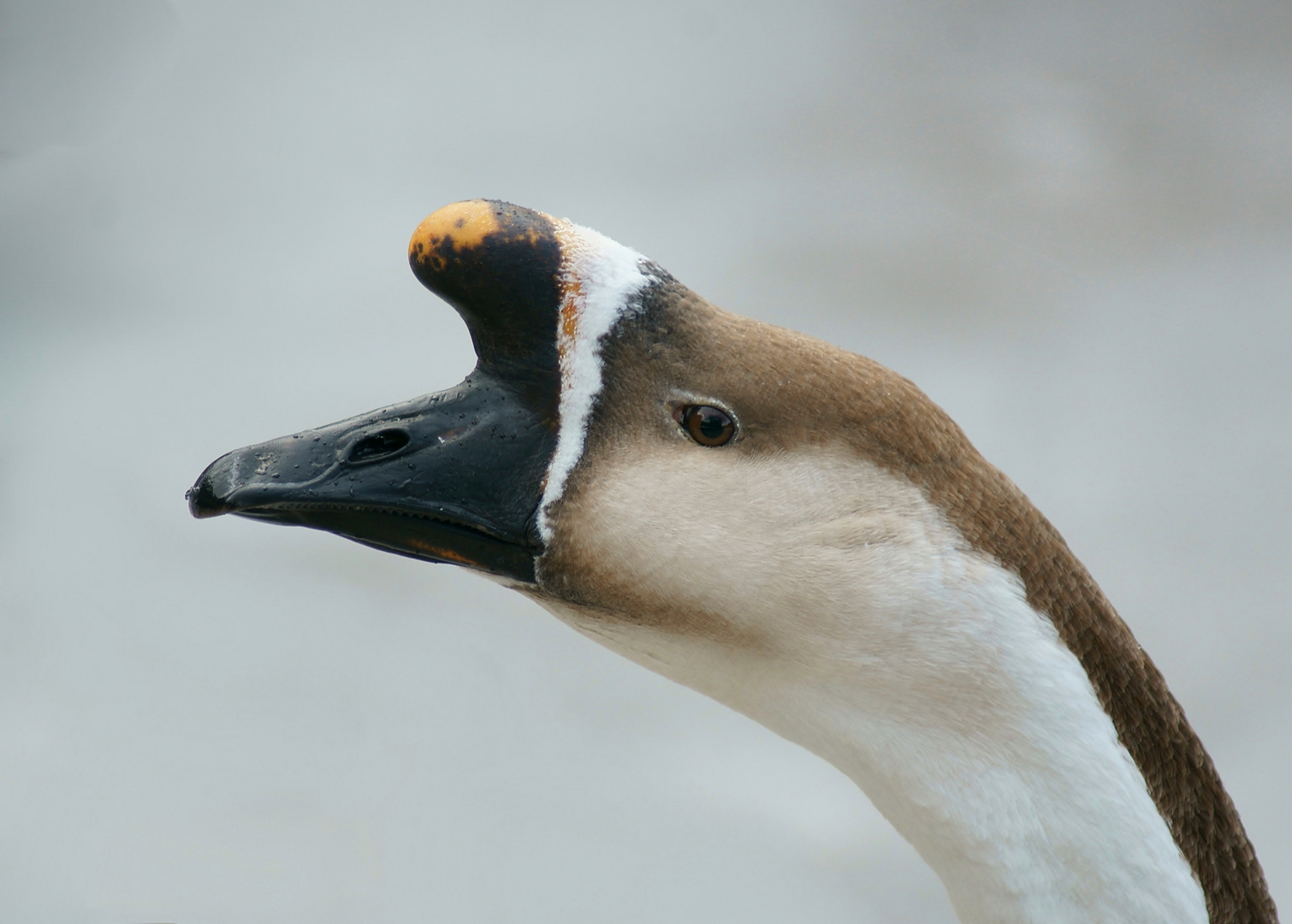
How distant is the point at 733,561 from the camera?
0.63 meters

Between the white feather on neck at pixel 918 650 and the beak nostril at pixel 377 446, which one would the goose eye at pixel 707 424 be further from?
the beak nostril at pixel 377 446

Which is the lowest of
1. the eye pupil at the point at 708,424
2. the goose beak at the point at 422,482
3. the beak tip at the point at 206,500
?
the beak tip at the point at 206,500

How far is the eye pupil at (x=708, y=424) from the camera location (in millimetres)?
634

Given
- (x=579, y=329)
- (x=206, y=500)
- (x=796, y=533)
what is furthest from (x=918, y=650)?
(x=206, y=500)

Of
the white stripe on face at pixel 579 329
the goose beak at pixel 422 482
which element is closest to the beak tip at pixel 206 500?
the goose beak at pixel 422 482

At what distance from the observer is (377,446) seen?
0.65 meters

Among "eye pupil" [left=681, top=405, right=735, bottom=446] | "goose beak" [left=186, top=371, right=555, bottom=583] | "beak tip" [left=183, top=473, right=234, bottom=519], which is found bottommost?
"beak tip" [left=183, top=473, right=234, bottom=519]

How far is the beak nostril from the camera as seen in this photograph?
65 cm

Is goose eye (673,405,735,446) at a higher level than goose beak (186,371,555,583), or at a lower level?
higher

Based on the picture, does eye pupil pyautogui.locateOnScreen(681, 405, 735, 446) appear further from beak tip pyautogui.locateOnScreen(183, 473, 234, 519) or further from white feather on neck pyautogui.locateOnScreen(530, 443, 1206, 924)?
beak tip pyautogui.locateOnScreen(183, 473, 234, 519)

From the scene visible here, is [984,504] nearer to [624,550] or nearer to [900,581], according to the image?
[900,581]

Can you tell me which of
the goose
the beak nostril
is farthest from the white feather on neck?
the beak nostril

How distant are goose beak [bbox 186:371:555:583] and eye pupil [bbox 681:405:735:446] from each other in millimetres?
79

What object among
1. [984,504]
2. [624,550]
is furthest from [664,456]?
[984,504]
